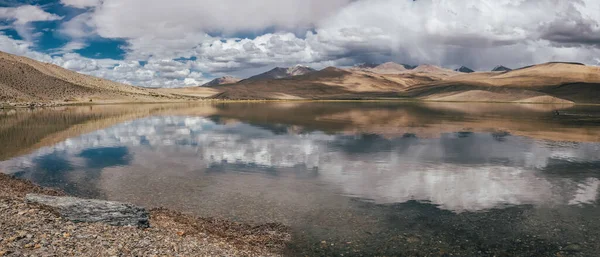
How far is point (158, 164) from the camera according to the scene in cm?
3591

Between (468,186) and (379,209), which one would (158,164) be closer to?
(379,209)

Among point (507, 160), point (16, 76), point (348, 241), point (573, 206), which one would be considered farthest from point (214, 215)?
point (16, 76)

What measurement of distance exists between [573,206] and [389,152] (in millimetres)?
20305

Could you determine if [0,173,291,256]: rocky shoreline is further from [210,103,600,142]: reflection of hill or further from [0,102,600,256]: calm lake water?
[210,103,600,142]: reflection of hill

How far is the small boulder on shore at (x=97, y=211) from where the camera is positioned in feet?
55.1

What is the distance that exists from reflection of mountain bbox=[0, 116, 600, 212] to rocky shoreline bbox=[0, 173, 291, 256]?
25.5ft

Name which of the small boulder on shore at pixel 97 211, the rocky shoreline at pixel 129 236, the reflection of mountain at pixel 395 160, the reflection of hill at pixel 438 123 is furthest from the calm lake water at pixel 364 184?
the reflection of hill at pixel 438 123

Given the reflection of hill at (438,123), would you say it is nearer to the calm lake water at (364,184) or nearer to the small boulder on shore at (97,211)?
the calm lake water at (364,184)

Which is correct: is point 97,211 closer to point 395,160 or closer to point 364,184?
point 364,184

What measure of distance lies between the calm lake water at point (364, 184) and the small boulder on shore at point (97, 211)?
16.4 ft

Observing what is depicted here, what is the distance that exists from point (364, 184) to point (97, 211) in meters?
17.1

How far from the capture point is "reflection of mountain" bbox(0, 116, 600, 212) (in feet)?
85.6

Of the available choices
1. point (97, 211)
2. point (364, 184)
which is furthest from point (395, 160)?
point (97, 211)

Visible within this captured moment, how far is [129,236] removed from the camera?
15.5m
